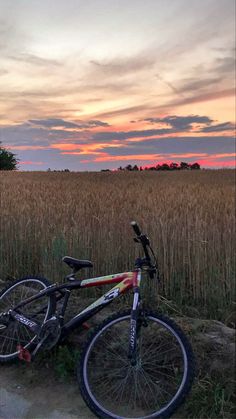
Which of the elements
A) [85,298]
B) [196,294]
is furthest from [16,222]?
[196,294]

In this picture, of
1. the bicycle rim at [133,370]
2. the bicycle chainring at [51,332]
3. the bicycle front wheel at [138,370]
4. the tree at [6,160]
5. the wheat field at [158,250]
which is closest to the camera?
the bicycle front wheel at [138,370]

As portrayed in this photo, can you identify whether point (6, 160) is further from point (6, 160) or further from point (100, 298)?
point (100, 298)

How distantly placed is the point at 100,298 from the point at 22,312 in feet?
3.15

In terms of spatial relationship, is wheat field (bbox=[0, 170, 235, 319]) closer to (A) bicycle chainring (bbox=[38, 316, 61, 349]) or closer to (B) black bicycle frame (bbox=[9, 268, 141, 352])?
(B) black bicycle frame (bbox=[9, 268, 141, 352])

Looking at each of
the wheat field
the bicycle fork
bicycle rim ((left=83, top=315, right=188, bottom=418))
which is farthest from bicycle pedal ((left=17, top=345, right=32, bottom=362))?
the wheat field

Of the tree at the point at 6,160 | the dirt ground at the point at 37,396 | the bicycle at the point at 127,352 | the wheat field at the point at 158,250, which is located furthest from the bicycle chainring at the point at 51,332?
the tree at the point at 6,160

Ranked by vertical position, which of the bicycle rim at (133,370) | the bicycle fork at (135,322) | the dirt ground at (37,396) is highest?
the bicycle fork at (135,322)

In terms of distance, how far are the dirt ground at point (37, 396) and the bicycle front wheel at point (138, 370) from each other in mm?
223

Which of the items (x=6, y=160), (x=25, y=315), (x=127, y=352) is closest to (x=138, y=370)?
(x=127, y=352)

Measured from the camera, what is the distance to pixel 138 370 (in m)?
3.57

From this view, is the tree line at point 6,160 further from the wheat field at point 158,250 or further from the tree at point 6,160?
the wheat field at point 158,250

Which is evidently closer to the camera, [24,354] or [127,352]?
[127,352]

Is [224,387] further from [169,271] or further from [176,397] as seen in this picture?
[169,271]

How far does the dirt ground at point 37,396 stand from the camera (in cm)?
353
